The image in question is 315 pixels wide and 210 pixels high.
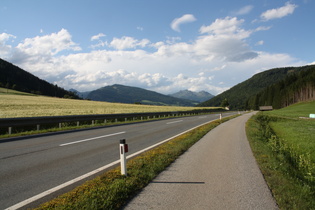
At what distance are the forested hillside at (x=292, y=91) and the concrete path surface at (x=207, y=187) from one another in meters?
87.0

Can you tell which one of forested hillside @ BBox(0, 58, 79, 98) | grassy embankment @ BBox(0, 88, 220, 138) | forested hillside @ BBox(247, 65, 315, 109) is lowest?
grassy embankment @ BBox(0, 88, 220, 138)

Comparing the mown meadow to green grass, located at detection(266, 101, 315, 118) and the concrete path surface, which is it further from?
green grass, located at detection(266, 101, 315, 118)

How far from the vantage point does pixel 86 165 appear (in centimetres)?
571

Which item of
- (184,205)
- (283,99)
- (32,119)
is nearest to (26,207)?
(184,205)

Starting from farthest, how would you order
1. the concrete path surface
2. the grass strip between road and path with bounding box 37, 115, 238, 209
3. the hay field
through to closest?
the hay field → the concrete path surface → the grass strip between road and path with bounding box 37, 115, 238, 209

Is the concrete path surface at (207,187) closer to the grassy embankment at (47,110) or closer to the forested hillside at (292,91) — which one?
the grassy embankment at (47,110)

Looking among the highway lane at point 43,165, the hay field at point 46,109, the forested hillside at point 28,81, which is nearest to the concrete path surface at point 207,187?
the highway lane at point 43,165

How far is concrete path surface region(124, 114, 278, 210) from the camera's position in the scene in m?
3.47

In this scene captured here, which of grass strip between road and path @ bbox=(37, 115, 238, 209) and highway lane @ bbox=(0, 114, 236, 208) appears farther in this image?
highway lane @ bbox=(0, 114, 236, 208)

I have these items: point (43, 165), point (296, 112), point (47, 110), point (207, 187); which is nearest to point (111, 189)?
point (207, 187)

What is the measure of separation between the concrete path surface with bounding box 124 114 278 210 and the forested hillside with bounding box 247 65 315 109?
285ft

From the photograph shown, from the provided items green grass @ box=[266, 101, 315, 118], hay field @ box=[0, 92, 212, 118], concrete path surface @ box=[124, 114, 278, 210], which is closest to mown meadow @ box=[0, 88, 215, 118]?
hay field @ box=[0, 92, 212, 118]

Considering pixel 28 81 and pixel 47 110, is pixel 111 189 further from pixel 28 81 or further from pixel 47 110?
pixel 28 81

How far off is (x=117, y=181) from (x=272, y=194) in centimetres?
302
